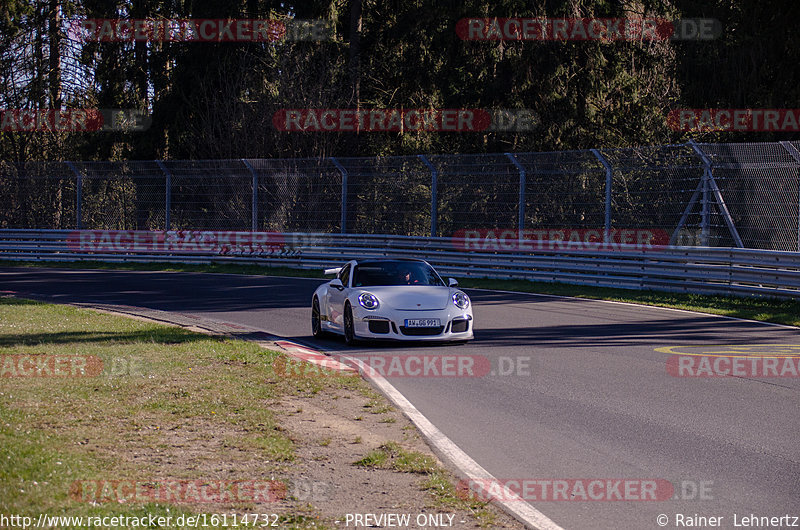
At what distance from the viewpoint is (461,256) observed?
993 inches

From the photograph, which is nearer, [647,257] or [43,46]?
[647,257]

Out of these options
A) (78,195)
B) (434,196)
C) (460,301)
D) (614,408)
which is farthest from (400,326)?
(78,195)

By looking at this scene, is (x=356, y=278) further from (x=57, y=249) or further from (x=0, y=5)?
(x=0, y=5)

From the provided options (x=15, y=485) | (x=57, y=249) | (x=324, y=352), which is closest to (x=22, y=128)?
(x=57, y=249)

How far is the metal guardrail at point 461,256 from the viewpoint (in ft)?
60.3

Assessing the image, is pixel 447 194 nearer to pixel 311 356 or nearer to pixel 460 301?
pixel 460 301

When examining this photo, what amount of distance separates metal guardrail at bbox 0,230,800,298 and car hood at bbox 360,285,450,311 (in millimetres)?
7558

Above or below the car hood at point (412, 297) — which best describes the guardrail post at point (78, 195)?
above

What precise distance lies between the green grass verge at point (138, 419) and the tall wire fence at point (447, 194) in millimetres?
11115

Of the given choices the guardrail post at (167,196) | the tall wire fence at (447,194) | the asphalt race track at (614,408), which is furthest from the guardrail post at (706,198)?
the guardrail post at (167,196)

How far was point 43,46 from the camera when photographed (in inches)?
1774

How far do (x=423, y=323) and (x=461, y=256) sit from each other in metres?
12.6

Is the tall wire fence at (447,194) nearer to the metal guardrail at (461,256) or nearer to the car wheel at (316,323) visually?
the metal guardrail at (461,256)

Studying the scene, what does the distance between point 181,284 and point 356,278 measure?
11266 millimetres
